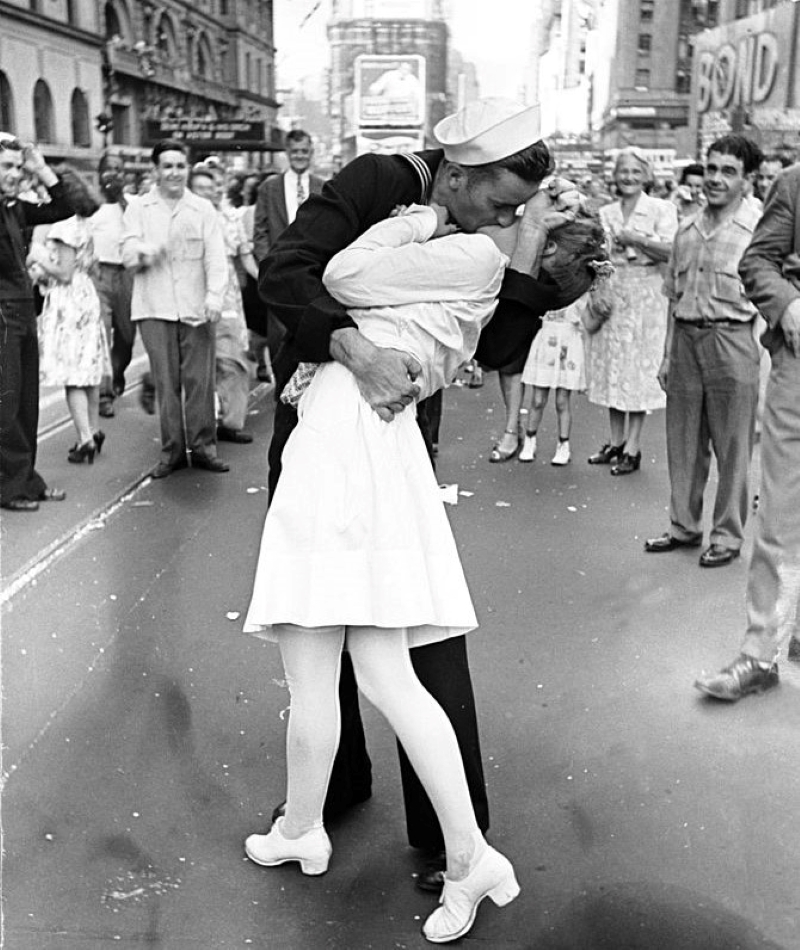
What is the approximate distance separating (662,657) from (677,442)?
1.71 meters

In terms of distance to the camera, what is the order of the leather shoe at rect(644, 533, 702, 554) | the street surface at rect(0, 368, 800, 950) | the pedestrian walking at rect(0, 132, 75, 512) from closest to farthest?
1. the street surface at rect(0, 368, 800, 950)
2. the leather shoe at rect(644, 533, 702, 554)
3. the pedestrian walking at rect(0, 132, 75, 512)

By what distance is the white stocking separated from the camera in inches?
108

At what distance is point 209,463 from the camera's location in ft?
25.6

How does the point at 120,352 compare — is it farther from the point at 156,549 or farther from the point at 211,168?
the point at 156,549

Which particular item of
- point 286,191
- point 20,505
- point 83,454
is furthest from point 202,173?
point 20,505

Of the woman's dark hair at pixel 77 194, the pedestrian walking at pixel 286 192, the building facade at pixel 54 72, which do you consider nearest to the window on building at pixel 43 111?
the building facade at pixel 54 72

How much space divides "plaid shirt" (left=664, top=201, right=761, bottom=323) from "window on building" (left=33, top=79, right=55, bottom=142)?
3452 centimetres

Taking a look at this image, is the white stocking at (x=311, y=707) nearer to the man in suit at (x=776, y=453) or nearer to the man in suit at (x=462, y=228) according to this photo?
the man in suit at (x=462, y=228)

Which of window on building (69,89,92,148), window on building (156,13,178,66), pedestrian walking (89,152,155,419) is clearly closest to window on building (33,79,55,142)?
window on building (69,89,92,148)

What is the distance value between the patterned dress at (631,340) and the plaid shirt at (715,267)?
1913mm

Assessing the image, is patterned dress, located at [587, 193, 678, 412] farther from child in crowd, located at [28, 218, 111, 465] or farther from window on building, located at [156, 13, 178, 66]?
window on building, located at [156, 13, 178, 66]

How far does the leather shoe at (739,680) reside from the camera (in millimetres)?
4188

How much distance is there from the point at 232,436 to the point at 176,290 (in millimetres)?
1457

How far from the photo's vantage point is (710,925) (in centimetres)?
287
